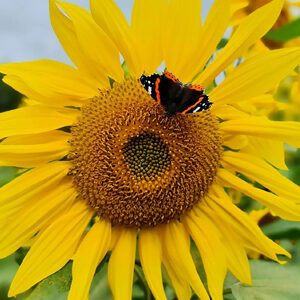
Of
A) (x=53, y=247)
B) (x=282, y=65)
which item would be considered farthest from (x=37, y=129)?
(x=282, y=65)

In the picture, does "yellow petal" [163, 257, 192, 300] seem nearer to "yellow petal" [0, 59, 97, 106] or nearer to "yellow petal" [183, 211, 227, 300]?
Answer: "yellow petal" [183, 211, 227, 300]

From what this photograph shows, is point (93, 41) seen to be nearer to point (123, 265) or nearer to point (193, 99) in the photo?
point (193, 99)

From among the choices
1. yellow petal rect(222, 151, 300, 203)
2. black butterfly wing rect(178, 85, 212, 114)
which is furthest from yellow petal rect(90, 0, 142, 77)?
yellow petal rect(222, 151, 300, 203)

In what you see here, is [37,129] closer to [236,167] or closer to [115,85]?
[115,85]

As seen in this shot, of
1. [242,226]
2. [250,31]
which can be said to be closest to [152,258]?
[242,226]

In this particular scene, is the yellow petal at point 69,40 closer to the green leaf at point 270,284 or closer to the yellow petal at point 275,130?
the yellow petal at point 275,130
